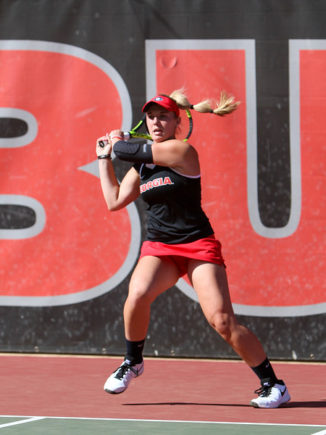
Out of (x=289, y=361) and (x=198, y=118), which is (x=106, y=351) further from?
(x=198, y=118)

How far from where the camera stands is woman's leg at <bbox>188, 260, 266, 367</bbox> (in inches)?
218

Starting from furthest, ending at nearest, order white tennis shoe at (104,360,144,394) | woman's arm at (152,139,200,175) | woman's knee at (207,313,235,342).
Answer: white tennis shoe at (104,360,144,394)
woman's arm at (152,139,200,175)
woman's knee at (207,313,235,342)

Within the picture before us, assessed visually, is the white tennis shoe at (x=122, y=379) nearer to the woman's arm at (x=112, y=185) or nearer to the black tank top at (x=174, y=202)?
the black tank top at (x=174, y=202)

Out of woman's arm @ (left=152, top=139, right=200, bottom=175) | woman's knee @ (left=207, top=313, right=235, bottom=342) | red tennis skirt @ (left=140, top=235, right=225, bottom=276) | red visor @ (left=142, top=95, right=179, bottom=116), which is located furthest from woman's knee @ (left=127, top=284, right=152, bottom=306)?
red visor @ (left=142, top=95, right=179, bottom=116)

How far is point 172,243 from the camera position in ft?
18.8

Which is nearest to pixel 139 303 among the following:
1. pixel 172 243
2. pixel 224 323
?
pixel 172 243

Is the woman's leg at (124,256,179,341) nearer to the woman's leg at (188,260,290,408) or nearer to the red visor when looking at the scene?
the woman's leg at (188,260,290,408)

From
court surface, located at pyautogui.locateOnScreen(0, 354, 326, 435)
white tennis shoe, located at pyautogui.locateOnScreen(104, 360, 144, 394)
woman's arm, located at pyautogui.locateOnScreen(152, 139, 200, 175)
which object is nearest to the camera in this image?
court surface, located at pyautogui.locateOnScreen(0, 354, 326, 435)

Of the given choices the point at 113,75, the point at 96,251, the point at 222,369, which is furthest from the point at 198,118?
the point at 222,369

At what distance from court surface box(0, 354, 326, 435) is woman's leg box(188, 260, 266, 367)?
332 mm

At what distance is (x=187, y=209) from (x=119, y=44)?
2.26 m

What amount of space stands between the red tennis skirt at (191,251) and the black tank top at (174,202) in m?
0.03

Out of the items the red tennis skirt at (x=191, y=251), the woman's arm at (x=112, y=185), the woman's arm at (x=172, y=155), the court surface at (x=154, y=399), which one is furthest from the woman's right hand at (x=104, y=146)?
the court surface at (x=154, y=399)

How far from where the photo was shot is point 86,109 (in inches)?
298
